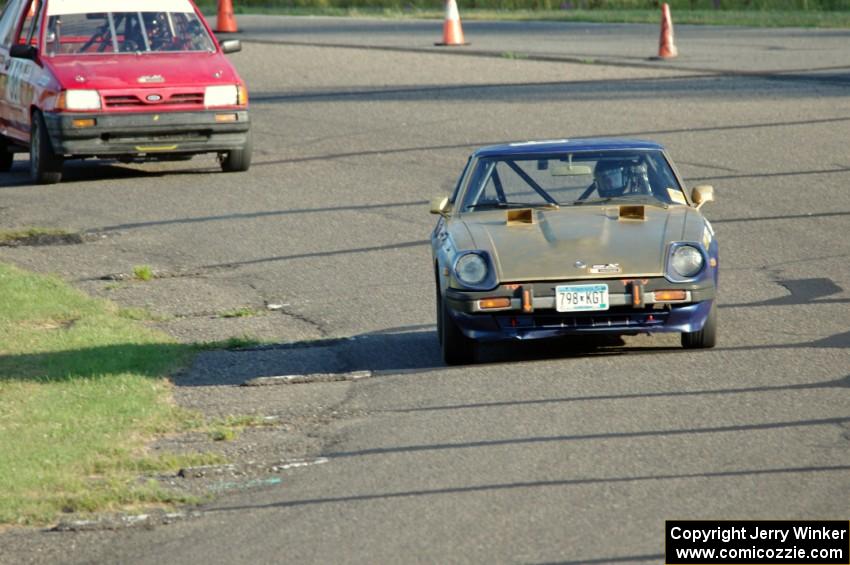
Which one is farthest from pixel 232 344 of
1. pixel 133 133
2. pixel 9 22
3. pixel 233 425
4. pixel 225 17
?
pixel 225 17

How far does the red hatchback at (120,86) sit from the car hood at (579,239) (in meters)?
7.10

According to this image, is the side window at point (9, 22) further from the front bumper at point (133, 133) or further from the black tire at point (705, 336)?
the black tire at point (705, 336)

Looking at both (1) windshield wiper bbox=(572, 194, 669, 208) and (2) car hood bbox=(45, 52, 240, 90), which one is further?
(2) car hood bbox=(45, 52, 240, 90)

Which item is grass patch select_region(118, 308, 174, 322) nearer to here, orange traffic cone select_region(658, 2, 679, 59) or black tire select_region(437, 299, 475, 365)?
black tire select_region(437, 299, 475, 365)

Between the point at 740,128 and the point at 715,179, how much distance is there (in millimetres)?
2780

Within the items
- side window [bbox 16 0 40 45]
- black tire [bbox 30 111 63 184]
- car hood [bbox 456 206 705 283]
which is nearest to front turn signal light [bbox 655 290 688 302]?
car hood [bbox 456 206 705 283]

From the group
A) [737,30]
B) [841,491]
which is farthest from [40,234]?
[737,30]

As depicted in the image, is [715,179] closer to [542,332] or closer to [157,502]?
[542,332]

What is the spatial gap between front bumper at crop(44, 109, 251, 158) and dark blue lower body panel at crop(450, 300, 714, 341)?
785 cm

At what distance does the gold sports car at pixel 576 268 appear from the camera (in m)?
8.81

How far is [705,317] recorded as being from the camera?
29.5 feet

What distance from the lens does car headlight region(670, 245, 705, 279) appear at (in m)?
8.95

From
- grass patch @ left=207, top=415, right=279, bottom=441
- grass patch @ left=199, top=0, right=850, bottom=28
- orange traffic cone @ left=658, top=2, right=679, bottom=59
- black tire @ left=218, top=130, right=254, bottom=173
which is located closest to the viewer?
grass patch @ left=207, top=415, right=279, bottom=441

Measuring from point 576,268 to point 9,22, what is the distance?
11209 mm
